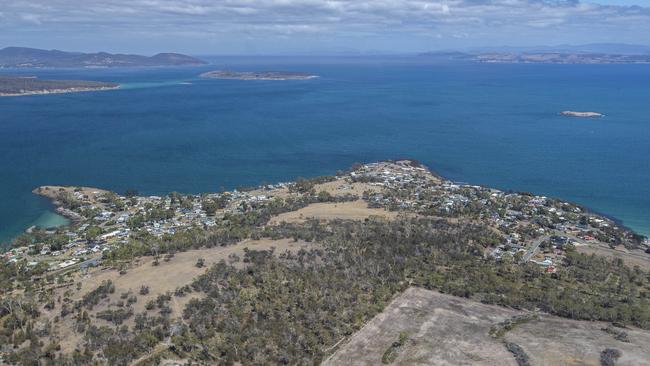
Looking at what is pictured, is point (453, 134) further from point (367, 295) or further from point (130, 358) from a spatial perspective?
point (130, 358)

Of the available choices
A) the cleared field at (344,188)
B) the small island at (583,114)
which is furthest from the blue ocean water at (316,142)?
the cleared field at (344,188)

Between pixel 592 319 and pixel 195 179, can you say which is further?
pixel 195 179

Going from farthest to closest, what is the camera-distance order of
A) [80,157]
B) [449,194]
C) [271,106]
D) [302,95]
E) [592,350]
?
[302,95]
[271,106]
[80,157]
[449,194]
[592,350]

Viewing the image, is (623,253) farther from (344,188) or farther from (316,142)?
(316,142)

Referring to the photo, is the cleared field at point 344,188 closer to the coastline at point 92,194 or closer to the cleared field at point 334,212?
the cleared field at point 334,212

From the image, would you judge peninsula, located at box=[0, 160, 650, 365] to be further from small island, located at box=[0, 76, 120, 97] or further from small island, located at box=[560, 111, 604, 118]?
small island, located at box=[0, 76, 120, 97]

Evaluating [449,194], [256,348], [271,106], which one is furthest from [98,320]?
[271,106]
